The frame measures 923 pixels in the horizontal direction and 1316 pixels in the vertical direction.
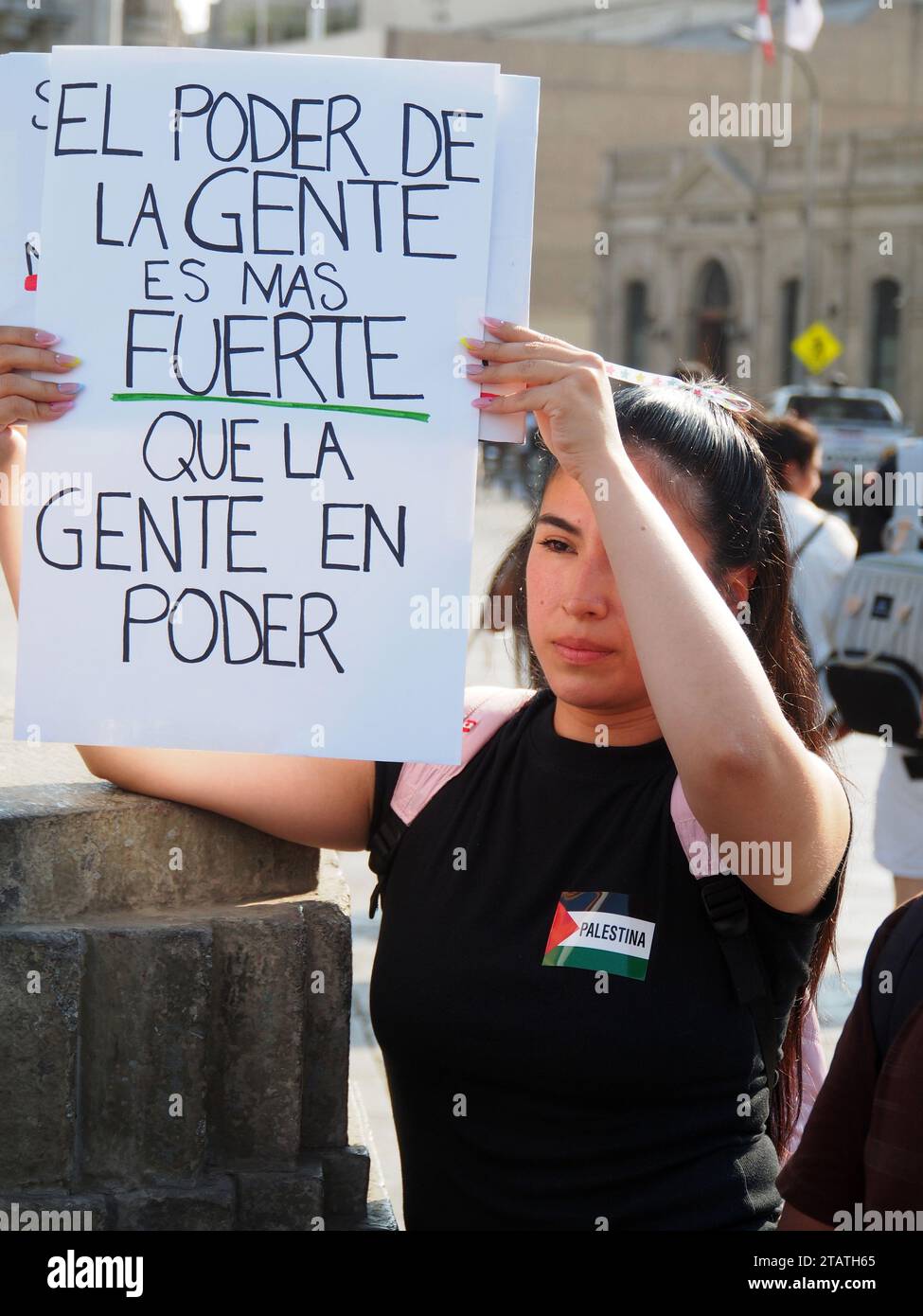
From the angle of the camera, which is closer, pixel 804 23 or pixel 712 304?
pixel 804 23

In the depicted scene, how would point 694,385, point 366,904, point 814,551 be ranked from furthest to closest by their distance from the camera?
point 366,904
point 814,551
point 694,385

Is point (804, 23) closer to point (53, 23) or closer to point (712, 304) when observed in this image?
point (53, 23)

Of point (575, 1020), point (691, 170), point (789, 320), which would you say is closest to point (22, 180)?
point (575, 1020)

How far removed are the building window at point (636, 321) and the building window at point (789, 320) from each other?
17.8 ft

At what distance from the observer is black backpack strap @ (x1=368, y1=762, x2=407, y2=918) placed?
2393 mm

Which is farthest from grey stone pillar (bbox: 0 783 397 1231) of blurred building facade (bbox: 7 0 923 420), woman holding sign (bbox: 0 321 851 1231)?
blurred building facade (bbox: 7 0 923 420)

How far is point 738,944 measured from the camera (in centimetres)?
219

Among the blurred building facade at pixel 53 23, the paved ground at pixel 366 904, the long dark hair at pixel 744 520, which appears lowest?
the paved ground at pixel 366 904

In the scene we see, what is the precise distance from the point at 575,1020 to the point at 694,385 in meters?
0.89

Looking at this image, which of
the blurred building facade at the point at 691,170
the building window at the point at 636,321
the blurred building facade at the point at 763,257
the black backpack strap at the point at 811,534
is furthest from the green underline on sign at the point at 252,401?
the building window at the point at 636,321

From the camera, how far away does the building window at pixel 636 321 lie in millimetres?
50688

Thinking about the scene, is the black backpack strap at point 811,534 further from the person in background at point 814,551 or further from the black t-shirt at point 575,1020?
the black t-shirt at point 575,1020

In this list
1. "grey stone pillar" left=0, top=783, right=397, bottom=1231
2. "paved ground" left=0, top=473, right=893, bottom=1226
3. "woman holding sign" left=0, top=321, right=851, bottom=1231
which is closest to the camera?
"woman holding sign" left=0, top=321, right=851, bottom=1231

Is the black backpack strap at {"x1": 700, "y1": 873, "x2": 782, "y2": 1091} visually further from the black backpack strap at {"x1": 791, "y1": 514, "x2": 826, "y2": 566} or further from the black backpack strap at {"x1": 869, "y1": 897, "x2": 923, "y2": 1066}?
the black backpack strap at {"x1": 791, "y1": 514, "x2": 826, "y2": 566}
